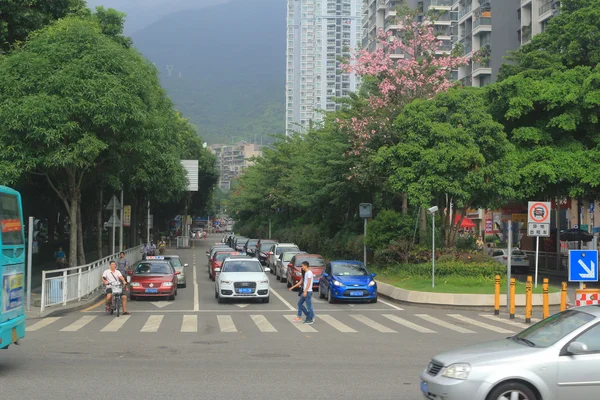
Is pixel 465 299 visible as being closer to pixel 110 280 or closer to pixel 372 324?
pixel 372 324

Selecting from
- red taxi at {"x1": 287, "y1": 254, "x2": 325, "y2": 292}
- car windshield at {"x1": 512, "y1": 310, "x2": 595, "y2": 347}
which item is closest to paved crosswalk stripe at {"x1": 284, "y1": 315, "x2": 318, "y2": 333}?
car windshield at {"x1": 512, "y1": 310, "x2": 595, "y2": 347}

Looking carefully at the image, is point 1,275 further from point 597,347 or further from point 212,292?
point 212,292

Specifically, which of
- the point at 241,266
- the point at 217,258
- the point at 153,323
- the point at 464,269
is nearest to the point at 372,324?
the point at 153,323

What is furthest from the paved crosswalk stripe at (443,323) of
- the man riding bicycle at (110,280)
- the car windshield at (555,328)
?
the car windshield at (555,328)

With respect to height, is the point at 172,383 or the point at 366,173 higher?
the point at 366,173

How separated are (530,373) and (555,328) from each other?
3.67 ft

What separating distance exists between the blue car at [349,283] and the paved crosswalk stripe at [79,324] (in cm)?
880

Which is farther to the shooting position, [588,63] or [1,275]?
[588,63]

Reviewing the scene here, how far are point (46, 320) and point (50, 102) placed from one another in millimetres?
7839

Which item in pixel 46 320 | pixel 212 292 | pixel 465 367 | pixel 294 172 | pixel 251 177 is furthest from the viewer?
pixel 251 177

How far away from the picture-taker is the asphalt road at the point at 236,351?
34.8 feet

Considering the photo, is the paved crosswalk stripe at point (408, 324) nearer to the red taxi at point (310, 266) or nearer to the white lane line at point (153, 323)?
the white lane line at point (153, 323)

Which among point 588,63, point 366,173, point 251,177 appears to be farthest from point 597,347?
point 251,177

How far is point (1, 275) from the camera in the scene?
11.7 metres
